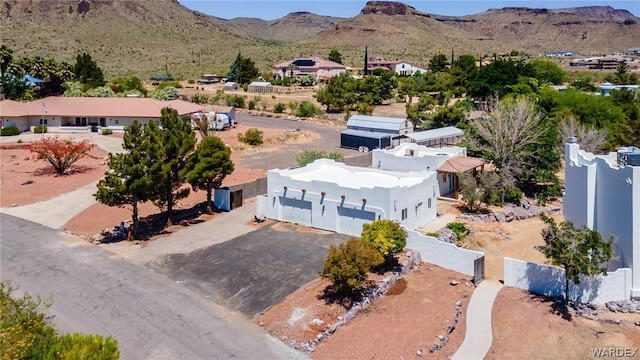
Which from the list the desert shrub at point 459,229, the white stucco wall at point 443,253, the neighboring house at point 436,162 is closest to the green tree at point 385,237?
the white stucco wall at point 443,253

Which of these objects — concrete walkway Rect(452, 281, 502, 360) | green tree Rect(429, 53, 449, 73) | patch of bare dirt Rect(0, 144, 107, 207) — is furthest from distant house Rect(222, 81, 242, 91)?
concrete walkway Rect(452, 281, 502, 360)

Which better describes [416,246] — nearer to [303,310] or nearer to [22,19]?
[303,310]

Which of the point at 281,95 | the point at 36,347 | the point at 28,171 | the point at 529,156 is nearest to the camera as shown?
the point at 36,347

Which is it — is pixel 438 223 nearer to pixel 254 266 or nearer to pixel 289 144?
pixel 254 266

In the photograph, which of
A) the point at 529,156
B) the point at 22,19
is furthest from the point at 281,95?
the point at 22,19

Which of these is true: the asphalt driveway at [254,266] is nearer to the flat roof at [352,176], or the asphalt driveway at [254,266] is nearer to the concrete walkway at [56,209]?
the flat roof at [352,176]

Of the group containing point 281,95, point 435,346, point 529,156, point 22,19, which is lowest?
point 435,346
